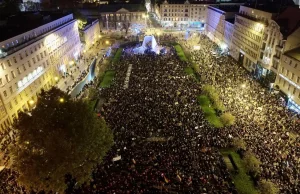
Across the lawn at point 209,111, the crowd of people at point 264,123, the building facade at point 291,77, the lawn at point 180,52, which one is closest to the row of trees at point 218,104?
the lawn at point 209,111

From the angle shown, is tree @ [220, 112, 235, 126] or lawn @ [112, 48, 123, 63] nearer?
tree @ [220, 112, 235, 126]

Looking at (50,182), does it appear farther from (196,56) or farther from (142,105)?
(196,56)

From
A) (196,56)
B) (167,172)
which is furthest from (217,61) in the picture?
(167,172)

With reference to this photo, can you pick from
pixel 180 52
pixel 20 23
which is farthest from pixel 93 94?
pixel 180 52

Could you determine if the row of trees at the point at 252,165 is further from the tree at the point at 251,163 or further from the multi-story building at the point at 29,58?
the multi-story building at the point at 29,58

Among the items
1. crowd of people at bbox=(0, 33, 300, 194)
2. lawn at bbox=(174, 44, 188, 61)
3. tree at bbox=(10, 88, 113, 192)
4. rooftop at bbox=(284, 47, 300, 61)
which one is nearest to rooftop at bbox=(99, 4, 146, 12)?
lawn at bbox=(174, 44, 188, 61)

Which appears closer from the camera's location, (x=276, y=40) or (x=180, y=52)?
(x=276, y=40)

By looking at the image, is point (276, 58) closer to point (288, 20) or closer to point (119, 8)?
point (288, 20)

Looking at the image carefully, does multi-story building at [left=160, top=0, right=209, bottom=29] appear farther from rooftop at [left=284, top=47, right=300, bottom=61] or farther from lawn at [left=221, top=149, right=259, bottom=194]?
lawn at [left=221, top=149, right=259, bottom=194]
